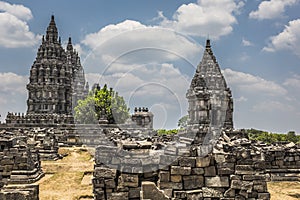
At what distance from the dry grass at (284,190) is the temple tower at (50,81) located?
149ft

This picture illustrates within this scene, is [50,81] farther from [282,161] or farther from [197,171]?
[197,171]

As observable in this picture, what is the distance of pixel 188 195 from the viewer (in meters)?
5.97

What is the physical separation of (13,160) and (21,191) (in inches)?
328

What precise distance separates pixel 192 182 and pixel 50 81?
164 ft

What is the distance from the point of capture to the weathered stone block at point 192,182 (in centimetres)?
605

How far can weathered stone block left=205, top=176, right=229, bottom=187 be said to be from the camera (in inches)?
242

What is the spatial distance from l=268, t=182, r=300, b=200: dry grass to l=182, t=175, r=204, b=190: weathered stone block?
4919 millimetres

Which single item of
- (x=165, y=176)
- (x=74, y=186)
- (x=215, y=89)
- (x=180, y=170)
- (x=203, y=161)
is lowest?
(x=74, y=186)

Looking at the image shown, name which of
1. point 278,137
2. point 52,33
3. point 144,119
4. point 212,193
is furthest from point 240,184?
point 52,33

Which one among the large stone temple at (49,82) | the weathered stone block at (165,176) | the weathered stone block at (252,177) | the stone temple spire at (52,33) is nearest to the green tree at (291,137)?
the large stone temple at (49,82)

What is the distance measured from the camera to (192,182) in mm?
6074

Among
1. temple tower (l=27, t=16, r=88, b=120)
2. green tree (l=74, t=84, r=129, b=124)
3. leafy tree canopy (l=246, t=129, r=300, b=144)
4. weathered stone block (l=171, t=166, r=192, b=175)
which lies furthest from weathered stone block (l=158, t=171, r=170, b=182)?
temple tower (l=27, t=16, r=88, b=120)

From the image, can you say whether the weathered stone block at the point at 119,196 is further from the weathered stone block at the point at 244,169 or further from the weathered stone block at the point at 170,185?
the weathered stone block at the point at 244,169

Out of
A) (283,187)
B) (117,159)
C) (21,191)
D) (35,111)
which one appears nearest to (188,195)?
(117,159)
